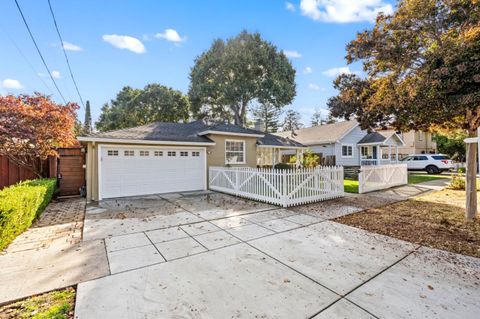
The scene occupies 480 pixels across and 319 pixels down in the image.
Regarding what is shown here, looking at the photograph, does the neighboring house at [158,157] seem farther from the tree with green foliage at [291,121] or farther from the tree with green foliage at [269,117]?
the tree with green foliage at [291,121]

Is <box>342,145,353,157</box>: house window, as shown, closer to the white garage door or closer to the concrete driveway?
the white garage door

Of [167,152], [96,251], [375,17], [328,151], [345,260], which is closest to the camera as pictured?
[345,260]

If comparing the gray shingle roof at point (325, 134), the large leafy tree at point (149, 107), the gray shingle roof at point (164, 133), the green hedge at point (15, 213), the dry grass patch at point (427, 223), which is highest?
the large leafy tree at point (149, 107)

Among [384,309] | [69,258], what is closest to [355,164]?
[384,309]

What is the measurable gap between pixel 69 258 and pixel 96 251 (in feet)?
1.29

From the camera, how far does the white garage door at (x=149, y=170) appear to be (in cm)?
934

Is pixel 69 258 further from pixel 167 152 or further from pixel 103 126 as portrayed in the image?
pixel 103 126

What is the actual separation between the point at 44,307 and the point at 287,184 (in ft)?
20.6

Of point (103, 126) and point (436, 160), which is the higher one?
point (103, 126)

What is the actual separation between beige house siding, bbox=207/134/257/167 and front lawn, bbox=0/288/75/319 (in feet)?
30.1

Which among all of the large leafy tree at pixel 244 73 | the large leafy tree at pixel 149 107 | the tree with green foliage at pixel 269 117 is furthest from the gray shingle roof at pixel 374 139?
the tree with green foliage at pixel 269 117

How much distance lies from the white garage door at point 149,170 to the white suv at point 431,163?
20.6 metres

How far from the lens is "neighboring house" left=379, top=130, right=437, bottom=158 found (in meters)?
29.1

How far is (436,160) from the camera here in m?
20.0
